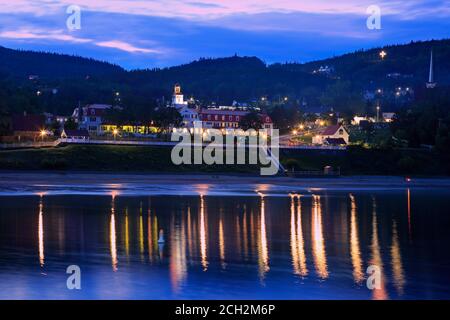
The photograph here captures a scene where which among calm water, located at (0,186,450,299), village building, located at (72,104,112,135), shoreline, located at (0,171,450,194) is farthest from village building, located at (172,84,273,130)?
calm water, located at (0,186,450,299)

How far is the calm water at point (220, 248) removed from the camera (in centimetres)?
3116

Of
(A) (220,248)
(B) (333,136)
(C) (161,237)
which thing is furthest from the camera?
(B) (333,136)

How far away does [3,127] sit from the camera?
342 ft

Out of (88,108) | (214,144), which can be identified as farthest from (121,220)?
(88,108)

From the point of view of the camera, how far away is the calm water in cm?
3116

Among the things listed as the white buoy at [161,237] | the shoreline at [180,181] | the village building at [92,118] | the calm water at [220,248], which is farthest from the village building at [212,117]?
the white buoy at [161,237]

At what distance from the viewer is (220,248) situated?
4053 centimetres

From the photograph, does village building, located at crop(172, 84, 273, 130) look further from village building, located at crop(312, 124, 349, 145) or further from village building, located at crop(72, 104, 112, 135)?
village building, located at crop(312, 124, 349, 145)

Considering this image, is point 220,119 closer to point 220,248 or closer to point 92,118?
point 92,118

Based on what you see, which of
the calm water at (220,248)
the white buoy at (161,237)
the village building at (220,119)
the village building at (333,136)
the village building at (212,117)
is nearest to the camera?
the calm water at (220,248)

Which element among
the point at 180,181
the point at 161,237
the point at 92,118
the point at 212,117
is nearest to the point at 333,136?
the point at 212,117

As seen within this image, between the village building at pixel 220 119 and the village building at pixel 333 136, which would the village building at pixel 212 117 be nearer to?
the village building at pixel 220 119
